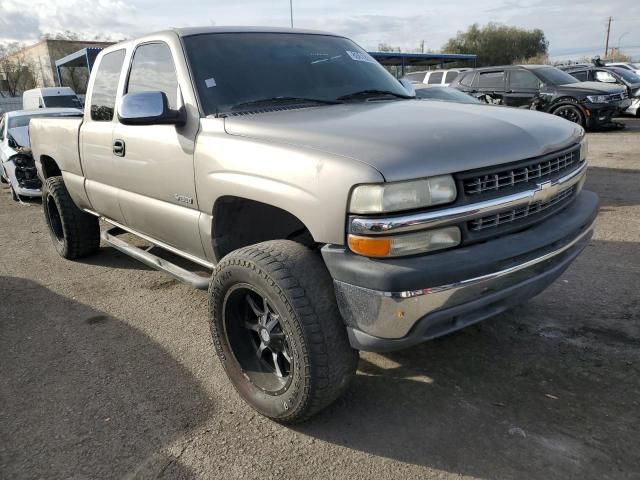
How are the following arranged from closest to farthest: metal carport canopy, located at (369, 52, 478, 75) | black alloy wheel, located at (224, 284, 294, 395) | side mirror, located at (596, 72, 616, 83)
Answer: black alloy wheel, located at (224, 284, 294, 395) < side mirror, located at (596, 72, 616, 83) < metal carport canopy, located at (369, 52, 478, 75)

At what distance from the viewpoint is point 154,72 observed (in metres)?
3.49

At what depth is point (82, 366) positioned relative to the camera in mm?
3312

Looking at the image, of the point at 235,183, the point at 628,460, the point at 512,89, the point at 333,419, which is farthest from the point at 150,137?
the point at 512,89

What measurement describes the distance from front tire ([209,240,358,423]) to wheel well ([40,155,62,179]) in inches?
144

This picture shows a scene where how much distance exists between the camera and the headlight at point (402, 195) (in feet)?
6.88

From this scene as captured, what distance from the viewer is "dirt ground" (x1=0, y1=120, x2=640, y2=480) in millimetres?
2381

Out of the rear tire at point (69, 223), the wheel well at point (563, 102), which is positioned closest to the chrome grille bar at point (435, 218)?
the rear tire at point (69, 223)

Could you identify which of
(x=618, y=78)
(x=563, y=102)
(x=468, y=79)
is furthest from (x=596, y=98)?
(x=618, y=78)

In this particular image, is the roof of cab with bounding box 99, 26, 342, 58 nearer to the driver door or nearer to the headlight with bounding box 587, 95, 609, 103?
the driver door

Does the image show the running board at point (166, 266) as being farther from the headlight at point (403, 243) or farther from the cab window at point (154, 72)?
the headlight at point (403, 243)

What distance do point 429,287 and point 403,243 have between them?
0.67 feet

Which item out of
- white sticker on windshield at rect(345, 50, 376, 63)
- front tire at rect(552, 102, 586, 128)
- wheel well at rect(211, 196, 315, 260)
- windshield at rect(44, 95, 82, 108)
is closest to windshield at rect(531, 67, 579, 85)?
front tire at rect(552, 102, 586, 128)

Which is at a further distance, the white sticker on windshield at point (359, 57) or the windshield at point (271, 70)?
the white sticker on windshield at point (359, 57)

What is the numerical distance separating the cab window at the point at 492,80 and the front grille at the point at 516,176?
40.3 ft
